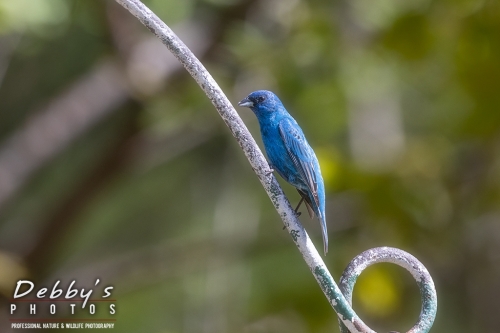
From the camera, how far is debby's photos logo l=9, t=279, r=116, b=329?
15.9 feet

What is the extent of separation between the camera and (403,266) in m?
2.34

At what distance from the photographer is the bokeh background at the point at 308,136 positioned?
18.1 feet

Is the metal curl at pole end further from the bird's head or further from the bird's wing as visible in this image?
the bird's head

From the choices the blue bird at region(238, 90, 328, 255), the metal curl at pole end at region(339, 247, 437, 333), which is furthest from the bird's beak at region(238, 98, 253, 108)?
the metal curl at pole end at region(339, 247, 437, 333)

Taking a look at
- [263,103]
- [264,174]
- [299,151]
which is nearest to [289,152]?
[299,151]

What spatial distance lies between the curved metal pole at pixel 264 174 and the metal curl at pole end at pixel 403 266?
0.09 metres

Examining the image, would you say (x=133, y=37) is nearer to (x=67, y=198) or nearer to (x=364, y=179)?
(x=67, y=198)

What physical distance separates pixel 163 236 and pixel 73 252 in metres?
1.42

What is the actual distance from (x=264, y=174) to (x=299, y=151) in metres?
1.39

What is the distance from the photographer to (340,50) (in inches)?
248

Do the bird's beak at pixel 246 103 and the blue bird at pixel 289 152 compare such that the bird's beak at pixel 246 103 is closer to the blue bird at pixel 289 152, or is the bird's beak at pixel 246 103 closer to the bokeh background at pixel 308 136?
the blue bird at pixel 289 152

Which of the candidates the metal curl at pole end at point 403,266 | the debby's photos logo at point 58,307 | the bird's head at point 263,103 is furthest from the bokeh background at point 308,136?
the metal curl at pole end at point 403,266

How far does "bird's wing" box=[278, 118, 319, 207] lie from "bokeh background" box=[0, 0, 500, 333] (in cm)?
138

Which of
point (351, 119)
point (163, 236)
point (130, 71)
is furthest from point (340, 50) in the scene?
point (163, 236)
